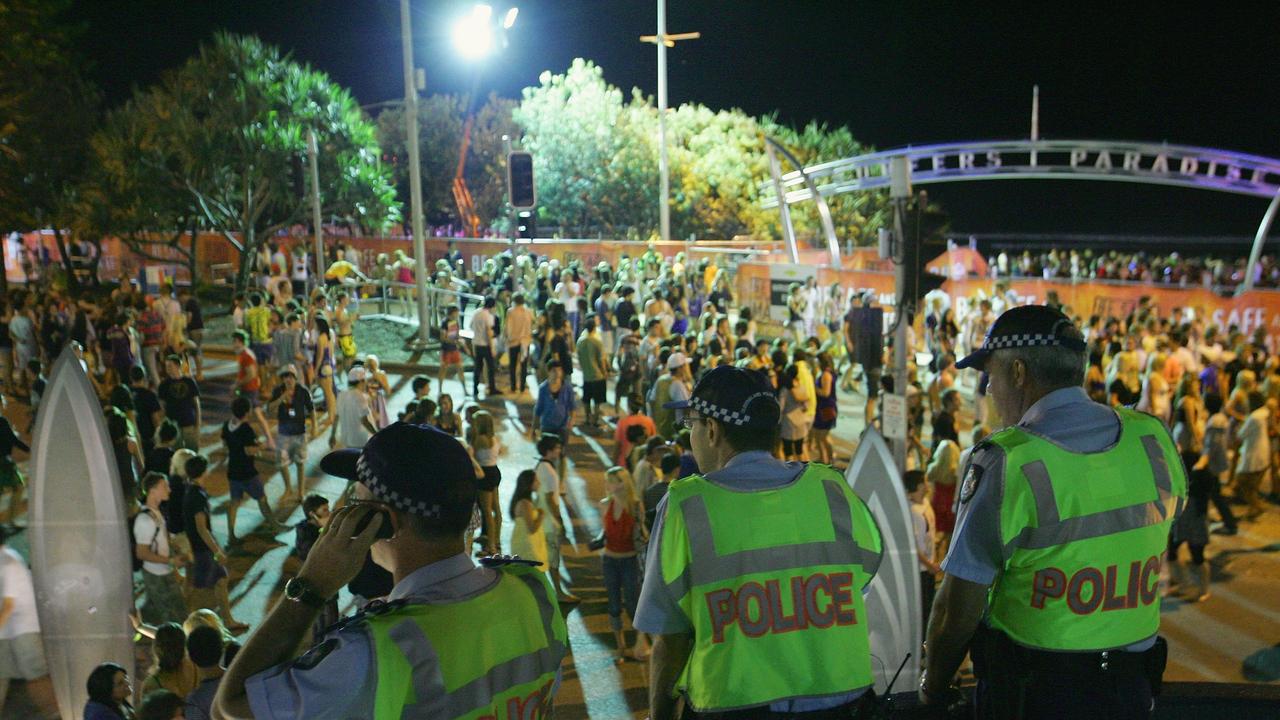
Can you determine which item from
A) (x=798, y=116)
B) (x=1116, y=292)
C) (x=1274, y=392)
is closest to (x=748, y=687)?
(x=1274, y=392)

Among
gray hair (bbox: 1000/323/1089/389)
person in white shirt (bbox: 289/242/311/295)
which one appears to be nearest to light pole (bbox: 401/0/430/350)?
person in white shirt (bbox: 289/242/311/295)

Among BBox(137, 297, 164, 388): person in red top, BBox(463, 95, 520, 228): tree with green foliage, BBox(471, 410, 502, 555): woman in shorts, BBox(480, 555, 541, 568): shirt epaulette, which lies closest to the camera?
BBox(480, 555, 541, 568): shirt epaulette

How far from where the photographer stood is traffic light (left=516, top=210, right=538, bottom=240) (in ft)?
64.5

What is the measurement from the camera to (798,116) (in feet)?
244

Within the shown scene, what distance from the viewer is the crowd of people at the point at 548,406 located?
798 centimetres

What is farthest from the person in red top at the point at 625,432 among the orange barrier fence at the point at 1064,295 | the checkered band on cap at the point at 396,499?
the orange barrier fence at the point at 1064,295

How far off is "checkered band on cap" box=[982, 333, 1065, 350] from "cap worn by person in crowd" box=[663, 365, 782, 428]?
0.59m

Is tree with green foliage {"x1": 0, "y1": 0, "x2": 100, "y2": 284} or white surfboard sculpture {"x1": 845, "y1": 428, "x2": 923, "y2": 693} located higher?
tree with green foliage {"x1": 0, "y1": 0, "x2": 100, "y2": 284}

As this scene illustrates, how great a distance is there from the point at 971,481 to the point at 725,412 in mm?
645

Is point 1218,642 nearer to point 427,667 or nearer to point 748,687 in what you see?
point 748,687

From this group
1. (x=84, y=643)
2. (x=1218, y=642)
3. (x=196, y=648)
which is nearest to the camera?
(x=196, y=648)

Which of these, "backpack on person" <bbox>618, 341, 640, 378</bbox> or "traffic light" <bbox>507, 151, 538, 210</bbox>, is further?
"traffic light" <bbox>507, 151, 538, 210</bbox>

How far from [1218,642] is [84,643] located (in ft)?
27.7

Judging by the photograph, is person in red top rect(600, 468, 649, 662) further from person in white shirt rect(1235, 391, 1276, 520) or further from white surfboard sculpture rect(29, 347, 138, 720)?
person in white shirt rect(1235, 391, 1276, 520)
